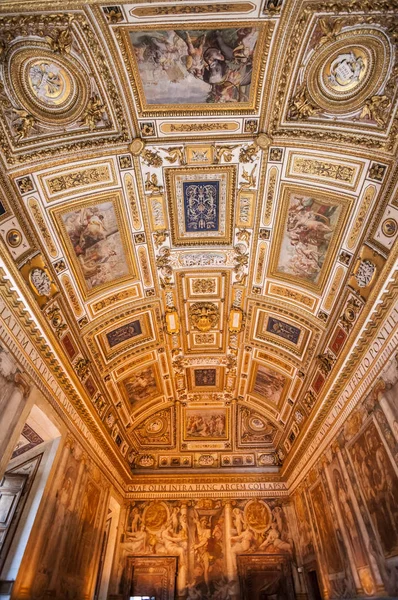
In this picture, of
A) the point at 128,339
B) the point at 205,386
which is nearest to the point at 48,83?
the point at 128,339

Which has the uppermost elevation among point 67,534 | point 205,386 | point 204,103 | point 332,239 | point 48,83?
point 205,386

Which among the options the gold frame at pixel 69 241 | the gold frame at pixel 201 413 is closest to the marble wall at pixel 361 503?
the gold frame at pixel 201 413

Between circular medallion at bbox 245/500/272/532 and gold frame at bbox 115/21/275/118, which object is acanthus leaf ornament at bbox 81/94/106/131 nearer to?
gold frame at bbox 115/21/275/118

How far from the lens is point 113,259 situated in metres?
9.55

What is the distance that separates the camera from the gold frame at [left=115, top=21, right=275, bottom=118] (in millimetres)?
5945

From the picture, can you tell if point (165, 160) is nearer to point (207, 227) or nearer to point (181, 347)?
point (207, 227)

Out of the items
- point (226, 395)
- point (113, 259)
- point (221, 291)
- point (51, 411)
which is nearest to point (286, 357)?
point (221, 291)

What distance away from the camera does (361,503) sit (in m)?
8.80

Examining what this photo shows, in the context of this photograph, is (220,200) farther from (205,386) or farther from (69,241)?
(205,386)

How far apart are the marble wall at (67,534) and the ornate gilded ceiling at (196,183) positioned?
61.1 inches

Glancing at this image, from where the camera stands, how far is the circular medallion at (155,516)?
15031mm

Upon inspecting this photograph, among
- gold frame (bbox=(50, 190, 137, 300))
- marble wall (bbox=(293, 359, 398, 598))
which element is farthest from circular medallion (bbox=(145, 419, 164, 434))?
gold frame (bbox=(50, 190, 137, 300))

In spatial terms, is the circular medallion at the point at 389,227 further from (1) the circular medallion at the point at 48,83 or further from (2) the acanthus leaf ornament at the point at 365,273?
(1) the circular medallion at the point at 48,83

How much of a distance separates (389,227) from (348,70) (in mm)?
3057
